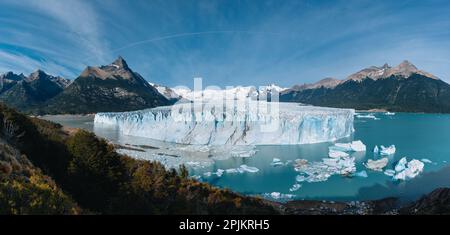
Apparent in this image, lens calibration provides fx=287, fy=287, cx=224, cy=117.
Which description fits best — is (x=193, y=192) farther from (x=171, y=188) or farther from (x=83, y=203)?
(x=83, y=203)

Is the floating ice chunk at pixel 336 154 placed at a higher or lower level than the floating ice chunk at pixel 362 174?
higher

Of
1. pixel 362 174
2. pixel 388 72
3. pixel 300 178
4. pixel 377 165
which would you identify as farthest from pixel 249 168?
pixel 388 72

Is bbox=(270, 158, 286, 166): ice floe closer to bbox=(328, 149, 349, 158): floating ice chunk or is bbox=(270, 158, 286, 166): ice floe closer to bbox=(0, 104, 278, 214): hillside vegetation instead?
bbox=(328, 149, 349, 158): floating ice chunk

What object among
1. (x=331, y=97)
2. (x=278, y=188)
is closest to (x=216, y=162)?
(x=278, y=188)

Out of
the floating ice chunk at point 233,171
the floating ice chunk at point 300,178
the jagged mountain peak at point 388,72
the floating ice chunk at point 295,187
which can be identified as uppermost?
the jagged mountain peak at point 388,72

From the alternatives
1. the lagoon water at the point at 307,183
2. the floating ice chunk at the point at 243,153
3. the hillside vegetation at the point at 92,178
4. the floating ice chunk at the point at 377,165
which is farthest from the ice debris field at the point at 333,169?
the hillside vegetation at the point at 92,178

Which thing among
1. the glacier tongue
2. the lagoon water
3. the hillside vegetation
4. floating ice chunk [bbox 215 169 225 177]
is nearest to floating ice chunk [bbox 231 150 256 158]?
the lagoon water

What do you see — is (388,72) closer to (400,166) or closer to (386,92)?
(386,92)

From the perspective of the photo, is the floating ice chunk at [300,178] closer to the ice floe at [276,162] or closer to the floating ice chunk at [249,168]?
the floating ice chunk at [249,168]
